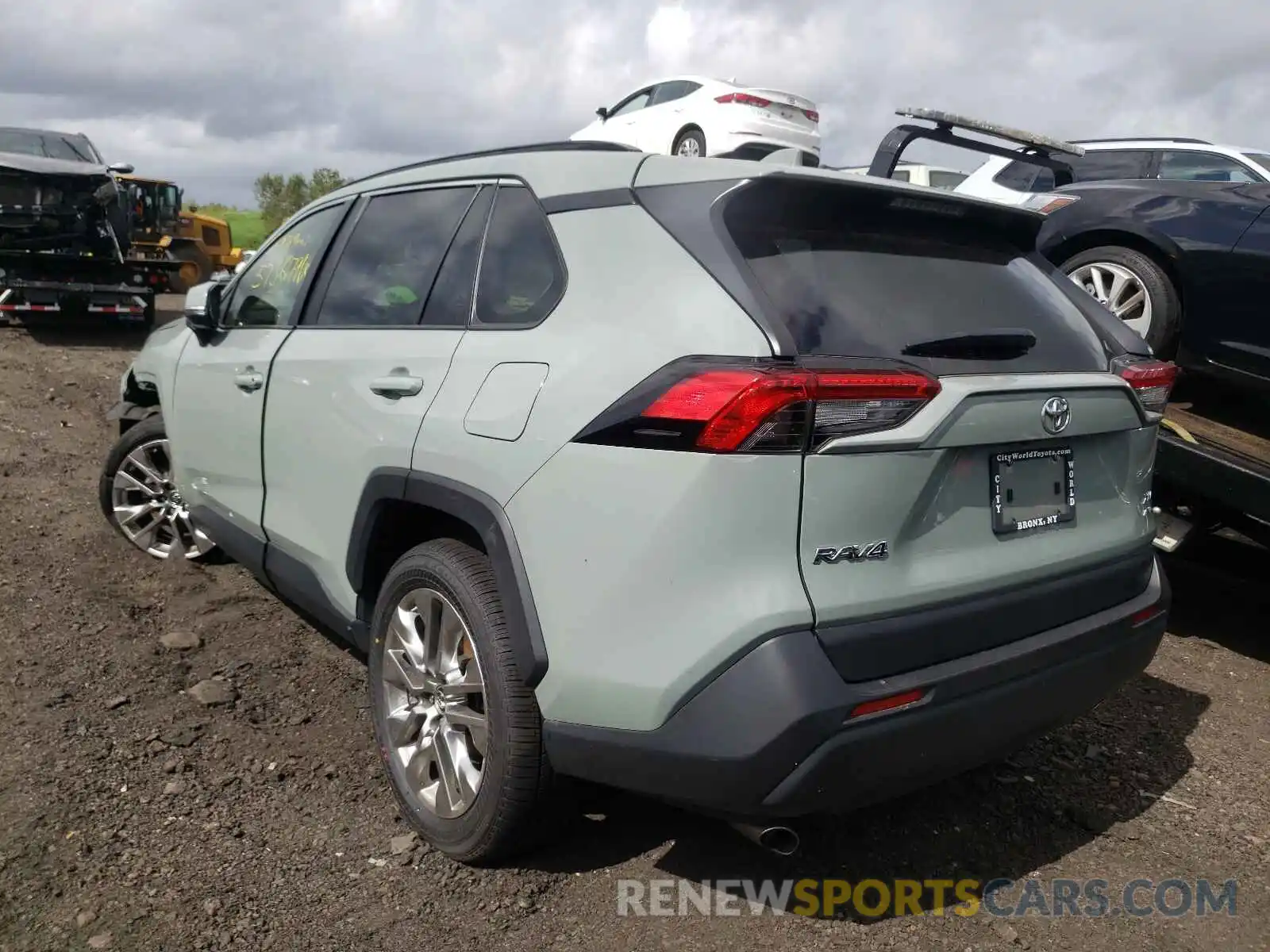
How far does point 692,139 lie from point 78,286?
7267 millimetres

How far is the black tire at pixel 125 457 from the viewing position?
4.88 meters

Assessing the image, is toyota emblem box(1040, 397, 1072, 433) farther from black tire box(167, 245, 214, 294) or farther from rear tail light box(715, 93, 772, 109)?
black tire box(167, 245, 214, 294)

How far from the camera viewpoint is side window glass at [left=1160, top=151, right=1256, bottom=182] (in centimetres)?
598

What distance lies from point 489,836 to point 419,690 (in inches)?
19.3

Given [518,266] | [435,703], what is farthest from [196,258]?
[435,703]

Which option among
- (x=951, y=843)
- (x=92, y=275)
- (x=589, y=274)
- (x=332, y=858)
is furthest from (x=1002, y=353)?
(x=92, y=275)

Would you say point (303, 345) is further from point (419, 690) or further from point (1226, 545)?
point (1226, 545)

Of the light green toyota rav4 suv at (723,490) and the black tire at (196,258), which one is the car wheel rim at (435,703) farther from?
the black tire at (196,258)

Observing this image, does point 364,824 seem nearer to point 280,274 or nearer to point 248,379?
point 248,379

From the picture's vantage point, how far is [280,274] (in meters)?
3.87

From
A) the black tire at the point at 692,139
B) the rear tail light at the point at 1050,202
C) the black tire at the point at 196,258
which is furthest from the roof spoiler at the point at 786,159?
the black tire at the point at 196,258

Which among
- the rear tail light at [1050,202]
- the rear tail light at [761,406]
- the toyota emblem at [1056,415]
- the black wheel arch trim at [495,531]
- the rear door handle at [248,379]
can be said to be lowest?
the black wheel arch trim at [495,531]

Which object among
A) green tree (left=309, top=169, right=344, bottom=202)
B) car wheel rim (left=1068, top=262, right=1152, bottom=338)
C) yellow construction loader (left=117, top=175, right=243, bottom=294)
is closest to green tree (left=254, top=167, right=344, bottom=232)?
green tree (left=309, top=169, right=344, bottom=202)

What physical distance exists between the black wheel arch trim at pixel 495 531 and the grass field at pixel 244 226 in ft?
72.9
